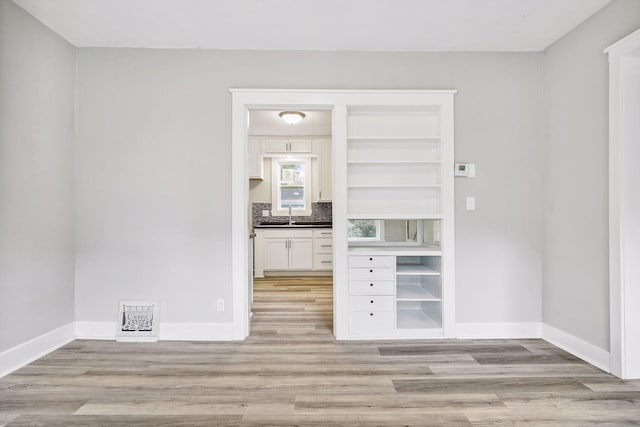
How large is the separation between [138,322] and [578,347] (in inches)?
142

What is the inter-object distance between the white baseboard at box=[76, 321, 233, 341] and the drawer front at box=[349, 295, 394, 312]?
1.11 metres

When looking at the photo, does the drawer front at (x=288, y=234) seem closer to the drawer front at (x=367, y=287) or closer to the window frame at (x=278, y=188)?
the window frame at (x=278, y=188)

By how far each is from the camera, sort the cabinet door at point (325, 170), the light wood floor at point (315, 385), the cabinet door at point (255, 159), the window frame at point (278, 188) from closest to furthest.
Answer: the light wood floor at point (315, 385)
the cabinet door at point (255, 159)
the cabinet door at point (325, 170)
the window frame at point (278, 188)

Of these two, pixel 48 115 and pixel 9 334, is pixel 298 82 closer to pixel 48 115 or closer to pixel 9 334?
pixel 48 115

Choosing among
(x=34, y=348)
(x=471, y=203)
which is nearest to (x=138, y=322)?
(x=34, y=348)

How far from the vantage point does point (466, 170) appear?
3.19 m

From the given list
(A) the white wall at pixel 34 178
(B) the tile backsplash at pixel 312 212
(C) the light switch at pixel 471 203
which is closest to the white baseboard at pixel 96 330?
(A) the white wall at pixel 34 178

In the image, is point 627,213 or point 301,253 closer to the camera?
point 627,213

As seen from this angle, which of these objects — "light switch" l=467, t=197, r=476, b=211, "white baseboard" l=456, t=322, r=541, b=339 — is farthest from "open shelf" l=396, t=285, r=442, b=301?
"light switch" l=467, t=197, r=476, b=211

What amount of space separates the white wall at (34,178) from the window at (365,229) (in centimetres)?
251

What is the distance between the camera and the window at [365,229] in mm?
3477

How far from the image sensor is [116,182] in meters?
3.14

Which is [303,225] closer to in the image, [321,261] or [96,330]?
[321,261]

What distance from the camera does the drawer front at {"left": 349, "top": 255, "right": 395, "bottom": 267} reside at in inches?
125
